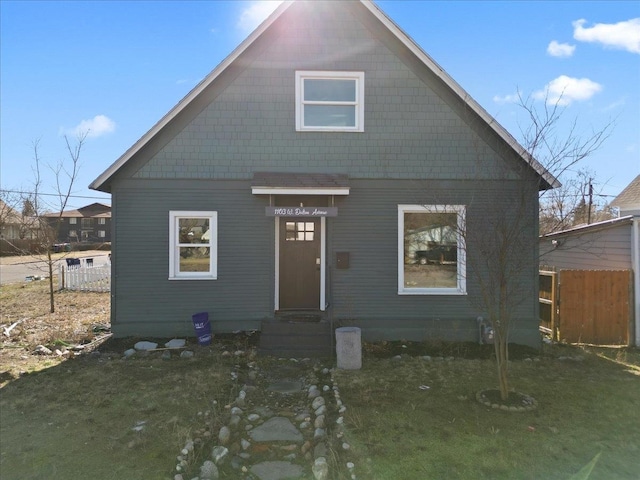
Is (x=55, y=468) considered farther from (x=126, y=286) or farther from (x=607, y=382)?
(x=607, y=382)

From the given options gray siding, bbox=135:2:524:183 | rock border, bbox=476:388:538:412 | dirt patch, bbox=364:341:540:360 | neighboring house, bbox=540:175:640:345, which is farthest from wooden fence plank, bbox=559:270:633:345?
rock border, bbox=476:388:538:412

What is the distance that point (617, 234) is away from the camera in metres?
9.88

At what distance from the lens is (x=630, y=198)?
75.6ft

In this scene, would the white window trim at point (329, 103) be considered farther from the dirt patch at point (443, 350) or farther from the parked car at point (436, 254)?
the dirt patch at point (443, 350)

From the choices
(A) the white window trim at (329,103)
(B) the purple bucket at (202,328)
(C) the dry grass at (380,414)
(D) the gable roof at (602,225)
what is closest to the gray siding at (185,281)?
(B) the purple bucket at (202,328)

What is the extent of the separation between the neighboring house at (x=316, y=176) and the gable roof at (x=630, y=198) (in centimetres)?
1757

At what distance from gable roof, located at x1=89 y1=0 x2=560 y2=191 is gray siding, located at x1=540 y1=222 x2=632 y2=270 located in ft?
7.93

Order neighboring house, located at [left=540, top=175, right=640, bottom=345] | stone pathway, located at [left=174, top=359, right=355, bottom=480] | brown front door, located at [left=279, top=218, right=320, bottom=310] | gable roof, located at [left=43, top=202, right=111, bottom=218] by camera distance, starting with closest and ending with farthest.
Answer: stone pathway, located at [left=174, top=359, right=355, bottom=480]
neighboring house, located at [left=540, top=175, right=640, bottom=345]
brown front door, located at [left=279, top=218, right=320, bottom=310]
gable roof, located at [left=43, top=202, right=111, bottom=218]

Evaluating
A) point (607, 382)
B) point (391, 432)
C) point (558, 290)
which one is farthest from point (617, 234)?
point (391, 432)

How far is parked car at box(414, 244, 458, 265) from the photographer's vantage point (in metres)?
9.49

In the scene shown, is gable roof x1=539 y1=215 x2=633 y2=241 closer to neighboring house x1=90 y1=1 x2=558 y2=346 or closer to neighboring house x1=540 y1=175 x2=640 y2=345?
neighboring house x1=540 y1=175 x2=640 y2=345

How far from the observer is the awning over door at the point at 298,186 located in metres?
8.85

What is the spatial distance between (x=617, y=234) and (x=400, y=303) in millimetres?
5372

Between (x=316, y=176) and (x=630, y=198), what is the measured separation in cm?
2180
